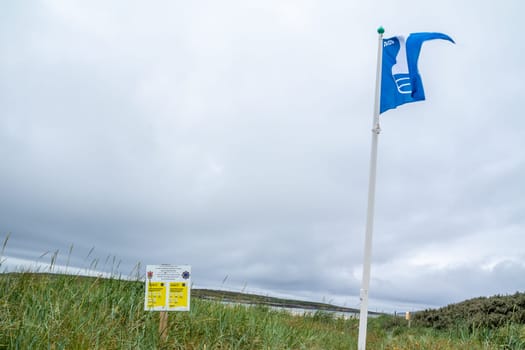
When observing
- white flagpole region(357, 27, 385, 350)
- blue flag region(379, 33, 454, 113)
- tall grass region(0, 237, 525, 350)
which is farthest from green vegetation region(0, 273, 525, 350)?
blue flag region(379, 33, 454, 113)

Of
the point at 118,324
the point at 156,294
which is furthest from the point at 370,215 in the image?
the point at 118,324

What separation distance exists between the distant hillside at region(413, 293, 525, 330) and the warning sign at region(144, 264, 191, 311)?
836 cm

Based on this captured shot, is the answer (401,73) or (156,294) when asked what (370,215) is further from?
(156,294)

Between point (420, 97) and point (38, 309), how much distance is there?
23.9 ft

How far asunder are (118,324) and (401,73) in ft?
22.0

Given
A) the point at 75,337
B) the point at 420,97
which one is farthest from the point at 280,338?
the point at 420,97

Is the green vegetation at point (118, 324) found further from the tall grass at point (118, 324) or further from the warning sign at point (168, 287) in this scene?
the warning sign at point (168, 287)

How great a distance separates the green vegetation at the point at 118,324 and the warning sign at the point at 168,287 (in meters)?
0.41

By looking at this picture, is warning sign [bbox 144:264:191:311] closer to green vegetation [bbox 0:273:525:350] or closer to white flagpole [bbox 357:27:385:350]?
green vegetation [bbox 0:273:525:350]

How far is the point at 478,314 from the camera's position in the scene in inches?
582

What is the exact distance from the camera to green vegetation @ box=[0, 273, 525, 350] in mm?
5805

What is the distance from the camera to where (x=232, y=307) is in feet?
31.9

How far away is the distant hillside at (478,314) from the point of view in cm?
1374

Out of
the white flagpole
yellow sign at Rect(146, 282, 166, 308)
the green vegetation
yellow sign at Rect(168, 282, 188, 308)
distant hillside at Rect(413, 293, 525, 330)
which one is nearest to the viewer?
the green vegetation
